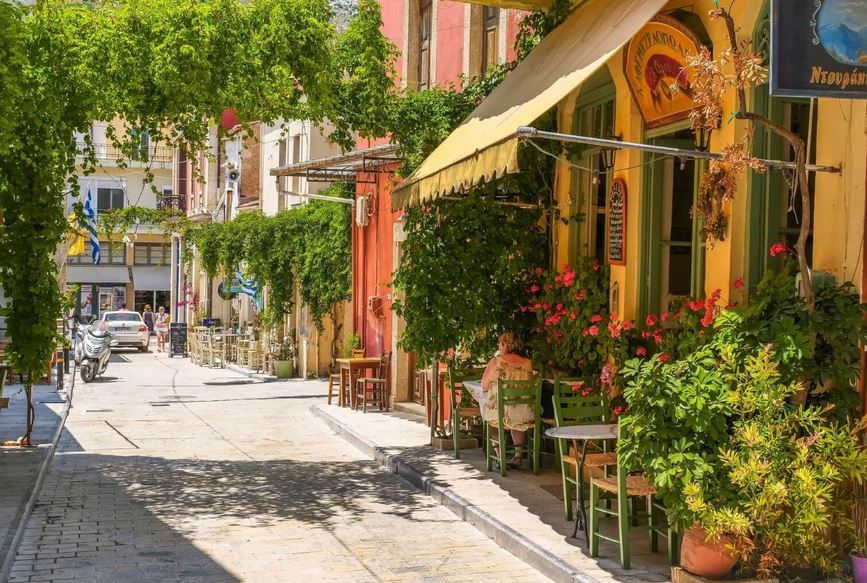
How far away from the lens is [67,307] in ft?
43.9

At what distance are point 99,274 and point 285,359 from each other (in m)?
32.9

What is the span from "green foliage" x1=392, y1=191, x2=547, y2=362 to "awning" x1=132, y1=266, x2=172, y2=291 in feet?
156

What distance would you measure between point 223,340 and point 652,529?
83.8ft

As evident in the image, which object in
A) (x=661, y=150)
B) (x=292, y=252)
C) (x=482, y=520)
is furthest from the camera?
(x=292, y=252)

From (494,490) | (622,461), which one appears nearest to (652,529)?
(622,461)

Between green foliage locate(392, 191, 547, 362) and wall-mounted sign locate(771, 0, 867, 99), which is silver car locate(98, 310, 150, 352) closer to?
green foliage locate(392, 191, 547, 362)

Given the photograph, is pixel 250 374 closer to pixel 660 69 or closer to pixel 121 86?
pixel 121 86

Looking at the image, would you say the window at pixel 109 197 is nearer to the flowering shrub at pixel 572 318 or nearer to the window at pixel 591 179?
the flowering shrub at pixel 572 318

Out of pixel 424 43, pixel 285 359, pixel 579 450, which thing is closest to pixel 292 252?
pixel 285 359

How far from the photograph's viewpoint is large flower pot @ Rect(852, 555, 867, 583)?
6.70m

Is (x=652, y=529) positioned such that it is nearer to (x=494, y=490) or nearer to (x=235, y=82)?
(x=494, y=490)

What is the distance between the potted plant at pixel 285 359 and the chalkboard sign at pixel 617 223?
17903mm

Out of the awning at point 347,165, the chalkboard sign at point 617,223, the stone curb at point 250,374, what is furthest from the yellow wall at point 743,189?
the stone curb at point 250,374

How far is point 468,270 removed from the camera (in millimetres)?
12789
